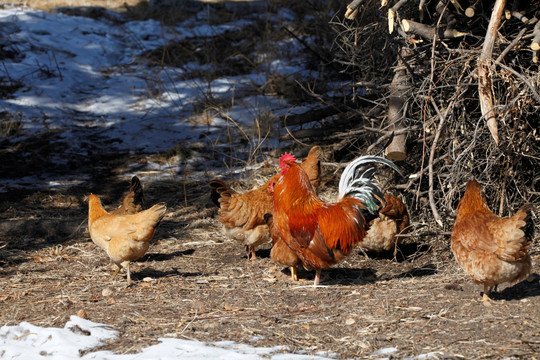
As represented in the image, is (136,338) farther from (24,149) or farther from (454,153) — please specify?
(24,149)

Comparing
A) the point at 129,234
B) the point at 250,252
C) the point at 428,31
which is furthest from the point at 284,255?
the point at 428,31

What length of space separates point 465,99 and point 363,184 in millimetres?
1440

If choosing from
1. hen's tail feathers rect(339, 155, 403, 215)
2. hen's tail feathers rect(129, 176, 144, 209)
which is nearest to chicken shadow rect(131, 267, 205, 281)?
hen's tail feathers rect(129, 176, 144, 209)

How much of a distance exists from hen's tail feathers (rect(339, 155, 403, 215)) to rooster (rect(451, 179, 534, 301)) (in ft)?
3.32

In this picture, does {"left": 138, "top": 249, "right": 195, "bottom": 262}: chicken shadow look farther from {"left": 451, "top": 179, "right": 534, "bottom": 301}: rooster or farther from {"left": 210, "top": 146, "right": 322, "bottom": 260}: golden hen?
{"left": 451, "top": 179, "right": 534, "bottom": 301}: rooster

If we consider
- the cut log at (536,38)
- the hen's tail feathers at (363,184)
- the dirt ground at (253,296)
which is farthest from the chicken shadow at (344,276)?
the cut log at (536,38)

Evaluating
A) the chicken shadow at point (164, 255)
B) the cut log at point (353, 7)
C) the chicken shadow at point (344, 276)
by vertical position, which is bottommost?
the chicken shadow at point (164, 255)

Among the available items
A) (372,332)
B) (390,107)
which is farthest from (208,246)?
(372,332)

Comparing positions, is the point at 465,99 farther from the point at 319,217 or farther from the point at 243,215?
the point at 243,215

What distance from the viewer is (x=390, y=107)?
22.7ft

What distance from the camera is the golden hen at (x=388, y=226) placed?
6.57 meters

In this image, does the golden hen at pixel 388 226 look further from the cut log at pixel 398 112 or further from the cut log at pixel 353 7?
the cut log at pixel 353 7

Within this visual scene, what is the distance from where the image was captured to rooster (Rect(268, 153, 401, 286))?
571 cm

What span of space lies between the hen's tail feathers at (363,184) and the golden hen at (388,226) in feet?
1.73
